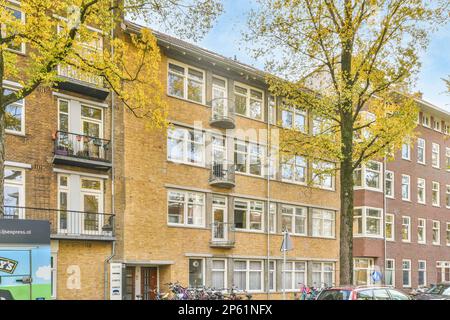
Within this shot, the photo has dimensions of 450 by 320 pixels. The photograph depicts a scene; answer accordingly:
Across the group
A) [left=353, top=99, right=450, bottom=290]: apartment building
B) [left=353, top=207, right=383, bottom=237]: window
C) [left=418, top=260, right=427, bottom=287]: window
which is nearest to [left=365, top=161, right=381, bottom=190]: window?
[left=353, top=99, right=450, bottom=290]: apartment building

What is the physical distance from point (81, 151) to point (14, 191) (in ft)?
10.1

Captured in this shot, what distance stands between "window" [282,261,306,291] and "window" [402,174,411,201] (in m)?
11.2

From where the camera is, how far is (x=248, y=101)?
28.8m

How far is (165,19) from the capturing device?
50.6 ft

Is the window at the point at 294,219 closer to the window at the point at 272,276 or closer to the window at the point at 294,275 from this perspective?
the window at the point at 294,275

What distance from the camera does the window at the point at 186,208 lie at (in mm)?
24547

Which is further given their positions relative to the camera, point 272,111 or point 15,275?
point 272,111

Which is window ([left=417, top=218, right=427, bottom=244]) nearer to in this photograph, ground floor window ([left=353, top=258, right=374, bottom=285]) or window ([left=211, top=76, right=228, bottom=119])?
ground floor window ([left=353, top=258, right=374, bottom=285])

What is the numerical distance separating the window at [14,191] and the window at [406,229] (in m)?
26.3

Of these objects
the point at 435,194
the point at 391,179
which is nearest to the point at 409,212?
the point at 391,179

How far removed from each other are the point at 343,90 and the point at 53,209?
443 inches

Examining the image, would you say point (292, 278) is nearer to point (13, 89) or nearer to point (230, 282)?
point (230, 282)

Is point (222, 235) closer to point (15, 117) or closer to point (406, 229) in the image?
point (15, 117)

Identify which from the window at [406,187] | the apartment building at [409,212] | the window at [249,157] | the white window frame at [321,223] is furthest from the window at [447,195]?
the window at [249,157]
